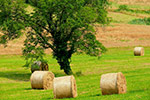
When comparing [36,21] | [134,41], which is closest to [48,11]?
[36,21]

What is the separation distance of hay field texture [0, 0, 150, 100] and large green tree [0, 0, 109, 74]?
1.78 m

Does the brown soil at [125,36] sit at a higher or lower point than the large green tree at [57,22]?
lower

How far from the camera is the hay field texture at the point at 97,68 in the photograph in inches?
922

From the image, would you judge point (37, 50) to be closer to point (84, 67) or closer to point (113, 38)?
point (84, 67)

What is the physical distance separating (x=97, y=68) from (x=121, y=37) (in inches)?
1564

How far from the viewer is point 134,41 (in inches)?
2977

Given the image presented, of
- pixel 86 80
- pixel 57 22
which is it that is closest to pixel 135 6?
pixel 57 22

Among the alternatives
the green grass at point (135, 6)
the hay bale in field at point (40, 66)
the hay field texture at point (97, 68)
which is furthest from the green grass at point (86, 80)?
the green grass at point (135, 6)

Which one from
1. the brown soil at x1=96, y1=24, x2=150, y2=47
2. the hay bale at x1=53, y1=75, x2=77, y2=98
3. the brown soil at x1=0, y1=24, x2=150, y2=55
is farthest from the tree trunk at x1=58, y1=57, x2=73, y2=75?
the brown soil at x1=96, y1=24, x2=150, y2=47

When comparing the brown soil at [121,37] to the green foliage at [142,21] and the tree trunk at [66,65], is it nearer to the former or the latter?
the green foliage at [142,21]

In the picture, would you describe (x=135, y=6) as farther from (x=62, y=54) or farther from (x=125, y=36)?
(x=62, y=54)

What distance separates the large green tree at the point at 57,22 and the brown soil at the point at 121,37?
85.2 feet

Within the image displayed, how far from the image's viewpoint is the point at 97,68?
40875mm

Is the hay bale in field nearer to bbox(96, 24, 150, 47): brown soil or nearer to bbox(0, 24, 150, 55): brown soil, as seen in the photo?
bbox(0, 24, 150, 55): brown soil
